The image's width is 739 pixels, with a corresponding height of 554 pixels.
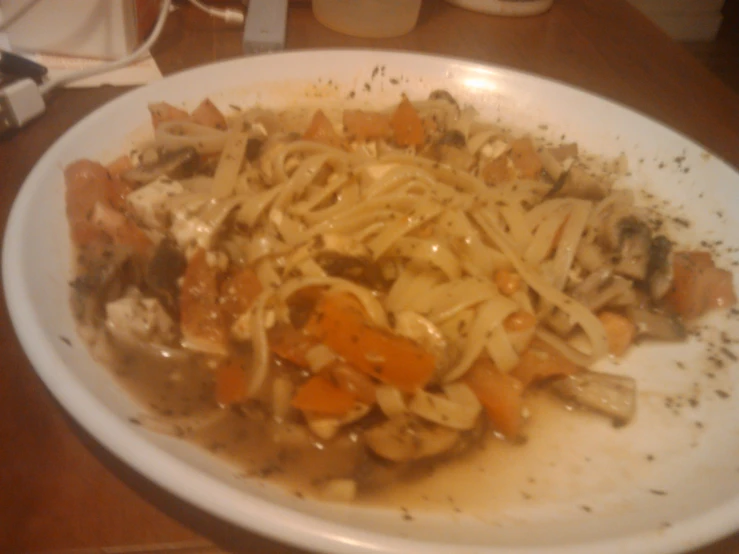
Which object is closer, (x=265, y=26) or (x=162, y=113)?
(x=162, y=113)

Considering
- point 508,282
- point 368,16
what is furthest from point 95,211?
point 368,16

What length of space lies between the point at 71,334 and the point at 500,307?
44.4 inches

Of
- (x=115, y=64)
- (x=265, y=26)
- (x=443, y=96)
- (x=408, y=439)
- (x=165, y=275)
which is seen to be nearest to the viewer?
(x=408, y=439)

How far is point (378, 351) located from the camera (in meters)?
1.44

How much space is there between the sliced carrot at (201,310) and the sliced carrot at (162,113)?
71 cm

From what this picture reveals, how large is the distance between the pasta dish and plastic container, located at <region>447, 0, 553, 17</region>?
1.63 m

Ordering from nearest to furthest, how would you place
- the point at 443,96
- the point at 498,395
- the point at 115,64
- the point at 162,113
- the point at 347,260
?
the point at 498,395
the point at 347,260
the point at 162,113
the point at 443,96
the point at 115,64

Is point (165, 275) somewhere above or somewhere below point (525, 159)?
below

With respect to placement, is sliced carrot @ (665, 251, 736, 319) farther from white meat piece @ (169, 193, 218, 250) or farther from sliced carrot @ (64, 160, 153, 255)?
sliced carrot @ (64, 160, 153, 255)

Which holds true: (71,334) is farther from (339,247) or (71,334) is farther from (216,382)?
(339,247)

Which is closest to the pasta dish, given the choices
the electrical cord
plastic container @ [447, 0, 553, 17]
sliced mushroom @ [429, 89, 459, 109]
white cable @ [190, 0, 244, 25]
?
sliced mushroom @ [429, 89, 459, 109]

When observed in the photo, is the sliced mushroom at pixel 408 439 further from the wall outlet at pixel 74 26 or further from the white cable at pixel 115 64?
the wall outlet at pixel 74 26

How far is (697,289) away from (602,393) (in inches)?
20.6

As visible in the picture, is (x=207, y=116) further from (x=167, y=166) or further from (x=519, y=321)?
(x=519, y=321)
